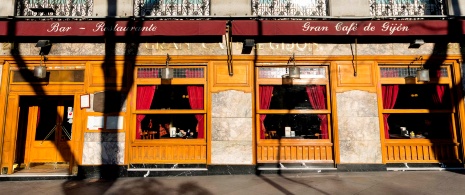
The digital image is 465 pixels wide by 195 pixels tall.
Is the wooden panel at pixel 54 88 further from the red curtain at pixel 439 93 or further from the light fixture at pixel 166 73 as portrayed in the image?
the red curtain at pixel 439 93

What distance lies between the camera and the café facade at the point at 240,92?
7.37 metres

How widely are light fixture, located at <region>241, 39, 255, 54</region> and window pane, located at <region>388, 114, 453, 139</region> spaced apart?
440 cm

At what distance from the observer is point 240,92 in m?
7.54

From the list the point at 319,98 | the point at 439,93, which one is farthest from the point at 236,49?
the point at 439,93

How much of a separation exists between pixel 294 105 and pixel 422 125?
12.4 ft

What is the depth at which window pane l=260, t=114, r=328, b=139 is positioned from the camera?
25.2 ft

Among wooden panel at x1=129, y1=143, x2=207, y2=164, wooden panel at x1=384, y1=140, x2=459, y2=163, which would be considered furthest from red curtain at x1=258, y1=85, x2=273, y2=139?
wooden panel at x1=384, y1=140, x2=459, y2=163

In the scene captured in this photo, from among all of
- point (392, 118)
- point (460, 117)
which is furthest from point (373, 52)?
point (460, 117)

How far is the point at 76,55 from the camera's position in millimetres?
7637

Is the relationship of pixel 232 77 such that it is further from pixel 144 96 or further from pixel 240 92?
pixel 144 96

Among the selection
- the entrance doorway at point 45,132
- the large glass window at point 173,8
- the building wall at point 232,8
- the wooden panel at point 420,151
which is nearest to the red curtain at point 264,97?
the building wall at point 232,8

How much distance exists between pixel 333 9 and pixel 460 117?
464cm

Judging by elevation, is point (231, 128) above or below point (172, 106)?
below

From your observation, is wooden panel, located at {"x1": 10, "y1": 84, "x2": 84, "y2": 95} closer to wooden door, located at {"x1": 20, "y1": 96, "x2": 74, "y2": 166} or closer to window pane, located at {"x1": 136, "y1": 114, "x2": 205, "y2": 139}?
wooden door, located at {"x1": 20, "y1": 96, "x2": 74, "y2": 166}
